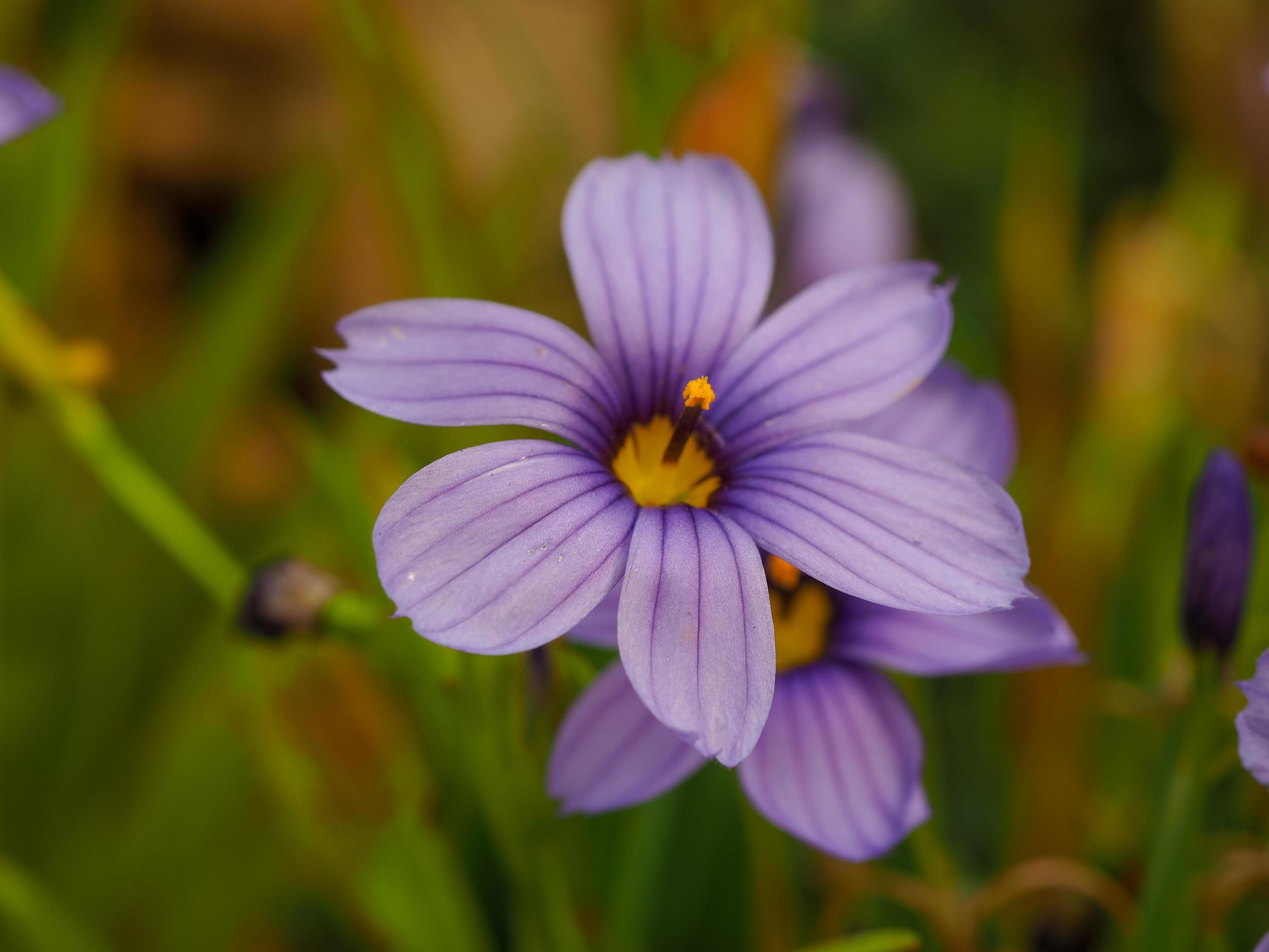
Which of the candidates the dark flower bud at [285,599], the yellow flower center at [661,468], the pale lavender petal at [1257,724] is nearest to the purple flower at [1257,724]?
the pale lavender petal at [1257,724]

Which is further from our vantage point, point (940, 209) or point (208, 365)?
point (940, 209)

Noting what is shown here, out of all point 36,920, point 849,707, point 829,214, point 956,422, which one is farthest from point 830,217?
point 36,920

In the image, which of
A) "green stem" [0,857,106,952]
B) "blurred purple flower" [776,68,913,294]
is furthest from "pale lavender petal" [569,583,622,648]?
"blurred purple flower" [776,68,913,294]

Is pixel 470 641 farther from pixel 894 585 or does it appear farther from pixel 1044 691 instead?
pixel 1044 691

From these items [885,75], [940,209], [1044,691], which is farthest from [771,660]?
[885,75]

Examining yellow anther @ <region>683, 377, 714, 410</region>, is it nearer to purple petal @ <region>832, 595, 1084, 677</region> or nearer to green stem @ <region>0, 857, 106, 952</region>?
purple petal @ <region>832, 595, 1084, 677</region>

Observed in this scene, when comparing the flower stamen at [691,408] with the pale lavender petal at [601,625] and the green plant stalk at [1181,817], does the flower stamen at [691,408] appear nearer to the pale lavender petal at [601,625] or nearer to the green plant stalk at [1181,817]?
the pale lavender petal at [601,625]

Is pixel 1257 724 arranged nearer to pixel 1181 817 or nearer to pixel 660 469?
pixel 1181 817
